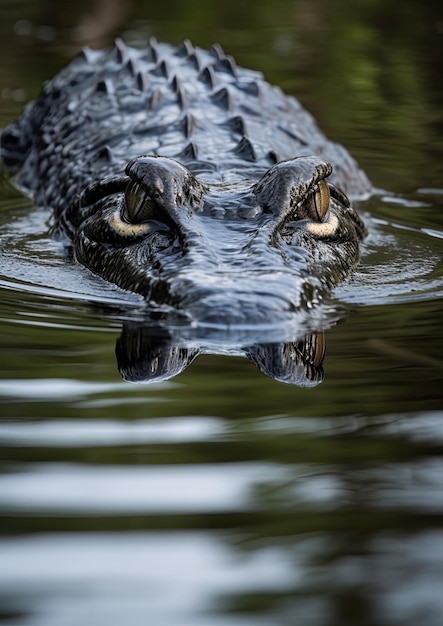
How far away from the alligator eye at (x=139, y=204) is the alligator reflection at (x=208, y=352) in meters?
1.17

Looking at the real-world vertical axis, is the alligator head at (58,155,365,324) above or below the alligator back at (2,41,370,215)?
below

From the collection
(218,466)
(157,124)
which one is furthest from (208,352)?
(157,124)

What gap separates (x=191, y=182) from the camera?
18.3ft

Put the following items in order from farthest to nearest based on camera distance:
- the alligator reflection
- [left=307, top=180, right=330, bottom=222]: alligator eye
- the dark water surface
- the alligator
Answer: [left=307, top=180, right=330, bottom=222]: alligator eye → the alligator → the alligator reflection → the dark water surface

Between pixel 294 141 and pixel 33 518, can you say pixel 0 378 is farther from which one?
pixel 294 141

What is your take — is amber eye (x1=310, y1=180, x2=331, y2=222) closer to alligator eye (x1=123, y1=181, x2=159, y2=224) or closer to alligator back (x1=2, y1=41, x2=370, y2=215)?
alligator back (x1=2, y1=41, x2=370, y2=215)

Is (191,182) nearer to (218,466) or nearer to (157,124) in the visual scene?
(157,124)

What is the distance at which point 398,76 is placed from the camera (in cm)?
1134

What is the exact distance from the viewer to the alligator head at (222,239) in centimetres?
462

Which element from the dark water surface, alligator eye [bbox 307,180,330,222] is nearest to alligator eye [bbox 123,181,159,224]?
→ the dark water surface

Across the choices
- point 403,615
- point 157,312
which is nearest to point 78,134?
point 157,312

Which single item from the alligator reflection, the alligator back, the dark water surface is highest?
the alligator back

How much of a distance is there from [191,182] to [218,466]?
243 cm

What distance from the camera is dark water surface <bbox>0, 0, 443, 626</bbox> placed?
8.71ft
